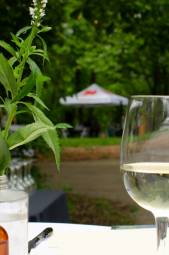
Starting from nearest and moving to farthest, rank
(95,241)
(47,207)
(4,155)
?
(4,155) → (95,241) → (47,207)

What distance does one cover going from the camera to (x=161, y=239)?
3.89 ft

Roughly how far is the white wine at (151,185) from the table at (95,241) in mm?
270

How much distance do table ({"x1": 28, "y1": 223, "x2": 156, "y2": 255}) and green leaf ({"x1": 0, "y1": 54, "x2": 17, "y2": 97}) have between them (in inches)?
16.3

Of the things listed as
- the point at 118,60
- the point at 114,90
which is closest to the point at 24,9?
the point at 118,60

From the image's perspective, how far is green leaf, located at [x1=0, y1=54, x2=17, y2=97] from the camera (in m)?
1.15

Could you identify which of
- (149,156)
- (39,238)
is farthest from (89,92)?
(149,156)

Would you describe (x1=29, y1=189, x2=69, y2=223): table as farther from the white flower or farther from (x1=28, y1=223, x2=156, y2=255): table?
the white flower

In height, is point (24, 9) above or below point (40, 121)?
above

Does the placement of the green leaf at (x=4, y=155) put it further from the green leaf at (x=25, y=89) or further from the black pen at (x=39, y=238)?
the black pen at (x=39, y=238)

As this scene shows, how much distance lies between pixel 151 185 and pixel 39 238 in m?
0.46

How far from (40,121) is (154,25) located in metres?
6.56

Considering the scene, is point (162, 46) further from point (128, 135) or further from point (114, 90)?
point (114, 90)

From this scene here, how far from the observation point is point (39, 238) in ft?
4.95

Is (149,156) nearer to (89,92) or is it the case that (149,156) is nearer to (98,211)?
(98,211)
